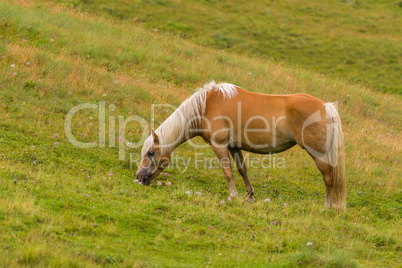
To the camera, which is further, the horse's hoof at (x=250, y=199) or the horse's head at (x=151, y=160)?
the horse's head at (x=151, y=160)

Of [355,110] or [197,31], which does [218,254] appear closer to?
[355,110]

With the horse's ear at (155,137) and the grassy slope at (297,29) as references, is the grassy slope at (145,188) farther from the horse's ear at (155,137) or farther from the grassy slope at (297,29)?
the grassy slope at (297,29)

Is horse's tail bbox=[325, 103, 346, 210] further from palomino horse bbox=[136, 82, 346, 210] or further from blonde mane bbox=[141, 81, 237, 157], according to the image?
blonde mane bbox=[141, 81, 237, 157]

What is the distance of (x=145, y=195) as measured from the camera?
7.48 metres

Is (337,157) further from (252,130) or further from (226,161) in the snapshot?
(226,161)

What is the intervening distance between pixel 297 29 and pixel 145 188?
21.0 m

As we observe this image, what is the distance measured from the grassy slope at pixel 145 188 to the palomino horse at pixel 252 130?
57 centimetres

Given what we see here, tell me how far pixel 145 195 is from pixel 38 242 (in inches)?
106

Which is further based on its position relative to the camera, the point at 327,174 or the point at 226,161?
the point at 226,161

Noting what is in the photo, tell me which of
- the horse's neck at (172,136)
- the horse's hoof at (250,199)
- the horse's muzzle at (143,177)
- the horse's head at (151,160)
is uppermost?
the horse's neck at (172,136)

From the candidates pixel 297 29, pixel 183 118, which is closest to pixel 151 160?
pixel 183 118

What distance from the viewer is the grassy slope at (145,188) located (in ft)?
18.2

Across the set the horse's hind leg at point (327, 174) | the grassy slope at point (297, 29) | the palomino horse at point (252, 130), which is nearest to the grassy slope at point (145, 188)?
the horse's hind leg at point (327, 174)

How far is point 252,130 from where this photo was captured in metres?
8.21
